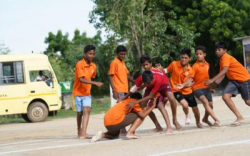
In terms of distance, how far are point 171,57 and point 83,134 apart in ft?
72.2

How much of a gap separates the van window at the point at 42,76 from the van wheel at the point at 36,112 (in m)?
0.92

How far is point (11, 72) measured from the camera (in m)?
19.8

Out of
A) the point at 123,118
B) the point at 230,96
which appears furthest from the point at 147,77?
the point at 230,96

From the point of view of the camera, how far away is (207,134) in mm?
9062

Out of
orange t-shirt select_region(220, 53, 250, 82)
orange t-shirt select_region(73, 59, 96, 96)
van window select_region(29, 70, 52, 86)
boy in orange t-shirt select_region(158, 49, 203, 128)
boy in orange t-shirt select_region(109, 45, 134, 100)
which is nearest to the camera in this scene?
boy in orange t-shirt select_region(109, 45, 134, 100)

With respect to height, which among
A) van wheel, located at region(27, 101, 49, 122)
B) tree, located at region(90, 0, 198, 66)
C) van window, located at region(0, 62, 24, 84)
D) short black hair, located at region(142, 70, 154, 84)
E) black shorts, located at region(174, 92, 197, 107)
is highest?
tree, located at region(90, 0, 198, 66)

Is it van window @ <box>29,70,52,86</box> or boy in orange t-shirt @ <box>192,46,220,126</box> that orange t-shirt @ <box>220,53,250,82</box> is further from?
van window @ <box>29,70,52,86</box>

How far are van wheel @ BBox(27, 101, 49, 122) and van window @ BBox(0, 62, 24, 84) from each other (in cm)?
107

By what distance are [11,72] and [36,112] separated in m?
1.80

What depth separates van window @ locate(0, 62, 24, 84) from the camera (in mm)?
19750

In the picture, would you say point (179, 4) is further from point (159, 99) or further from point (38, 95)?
point (159, 99)

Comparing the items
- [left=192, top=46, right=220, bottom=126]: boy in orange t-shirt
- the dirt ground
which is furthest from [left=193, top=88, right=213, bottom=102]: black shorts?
the dirt ground

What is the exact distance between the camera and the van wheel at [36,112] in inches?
781

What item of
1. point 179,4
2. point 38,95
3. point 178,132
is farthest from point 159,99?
point 179,4
